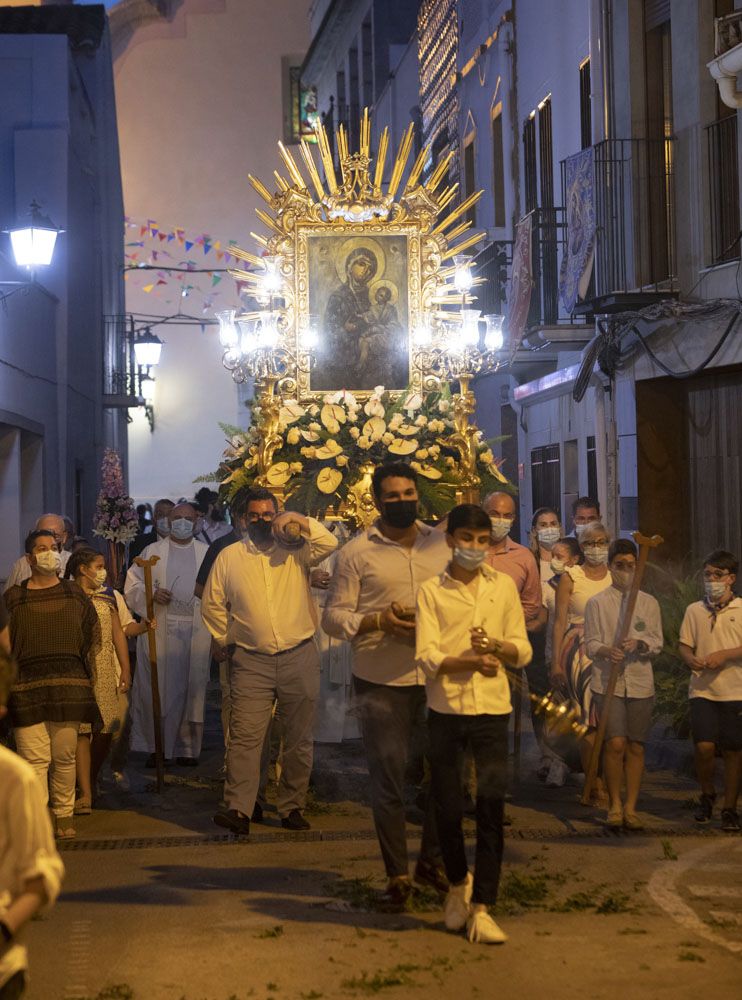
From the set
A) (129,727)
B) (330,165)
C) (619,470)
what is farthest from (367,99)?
(129,727)

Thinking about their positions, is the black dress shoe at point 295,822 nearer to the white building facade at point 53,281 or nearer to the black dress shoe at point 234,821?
the black dress shoe at point 234,821

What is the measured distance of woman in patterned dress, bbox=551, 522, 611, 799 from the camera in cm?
1090

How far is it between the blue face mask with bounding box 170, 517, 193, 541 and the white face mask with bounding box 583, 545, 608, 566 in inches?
134

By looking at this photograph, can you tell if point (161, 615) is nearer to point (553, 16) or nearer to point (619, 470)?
point (619, 470)

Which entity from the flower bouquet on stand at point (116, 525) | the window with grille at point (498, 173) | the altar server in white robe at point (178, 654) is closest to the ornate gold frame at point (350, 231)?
the altar server in white robe at point (178, 654)

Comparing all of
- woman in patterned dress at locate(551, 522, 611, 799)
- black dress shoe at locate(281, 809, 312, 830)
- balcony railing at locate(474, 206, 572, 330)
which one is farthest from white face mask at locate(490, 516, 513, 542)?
balcony railing at locate(474, 206, 572, 330)

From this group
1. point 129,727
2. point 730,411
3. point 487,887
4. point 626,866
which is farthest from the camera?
point 730,411

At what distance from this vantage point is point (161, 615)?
1295cm

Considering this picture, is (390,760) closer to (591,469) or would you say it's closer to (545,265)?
(591,469)

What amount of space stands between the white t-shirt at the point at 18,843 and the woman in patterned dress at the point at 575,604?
6963 millimetres

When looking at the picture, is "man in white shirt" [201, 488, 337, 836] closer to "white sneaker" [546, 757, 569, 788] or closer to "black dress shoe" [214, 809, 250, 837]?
"black dress shoe" [214, 809, 250, 837]

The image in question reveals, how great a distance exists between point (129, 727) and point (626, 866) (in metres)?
4.73

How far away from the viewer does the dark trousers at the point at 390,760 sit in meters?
7.57

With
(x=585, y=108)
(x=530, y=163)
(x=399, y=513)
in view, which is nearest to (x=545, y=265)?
(x=585, y=108)
